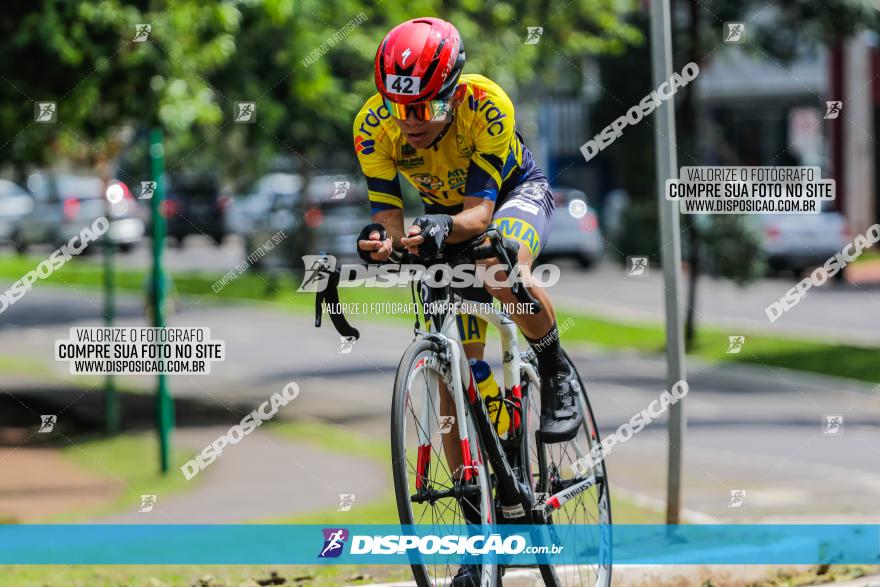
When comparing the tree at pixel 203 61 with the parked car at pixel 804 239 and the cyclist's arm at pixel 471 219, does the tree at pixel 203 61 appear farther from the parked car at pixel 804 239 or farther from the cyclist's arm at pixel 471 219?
the parked car at pixel 804 239

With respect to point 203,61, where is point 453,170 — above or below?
below

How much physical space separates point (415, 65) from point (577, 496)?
2.04 meters

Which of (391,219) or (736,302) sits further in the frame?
(736,302)

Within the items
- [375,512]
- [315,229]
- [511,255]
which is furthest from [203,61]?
[315,229]

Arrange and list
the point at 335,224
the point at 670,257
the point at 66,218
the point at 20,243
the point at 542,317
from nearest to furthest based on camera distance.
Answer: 1. the point at 542,317
2. the point at 670,257
3. the point at 335,224
4. the point at 66,218
5. the point at 20,243

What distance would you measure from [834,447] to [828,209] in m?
18.7

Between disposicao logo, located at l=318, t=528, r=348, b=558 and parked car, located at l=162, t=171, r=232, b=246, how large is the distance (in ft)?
113

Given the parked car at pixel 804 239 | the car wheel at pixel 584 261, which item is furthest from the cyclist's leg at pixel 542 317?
the car wheel at pixel 584 261

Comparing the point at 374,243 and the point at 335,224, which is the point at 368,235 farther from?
the point at 335,224

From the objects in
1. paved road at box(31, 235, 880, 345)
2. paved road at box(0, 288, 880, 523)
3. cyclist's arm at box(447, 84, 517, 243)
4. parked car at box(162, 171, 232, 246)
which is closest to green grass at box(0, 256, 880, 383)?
paved road at box(0, 288, 880, 523)

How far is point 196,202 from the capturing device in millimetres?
40656

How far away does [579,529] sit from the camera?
608 cm

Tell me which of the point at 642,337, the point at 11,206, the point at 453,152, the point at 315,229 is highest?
the point at 11,206

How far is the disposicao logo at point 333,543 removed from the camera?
5.75 m
